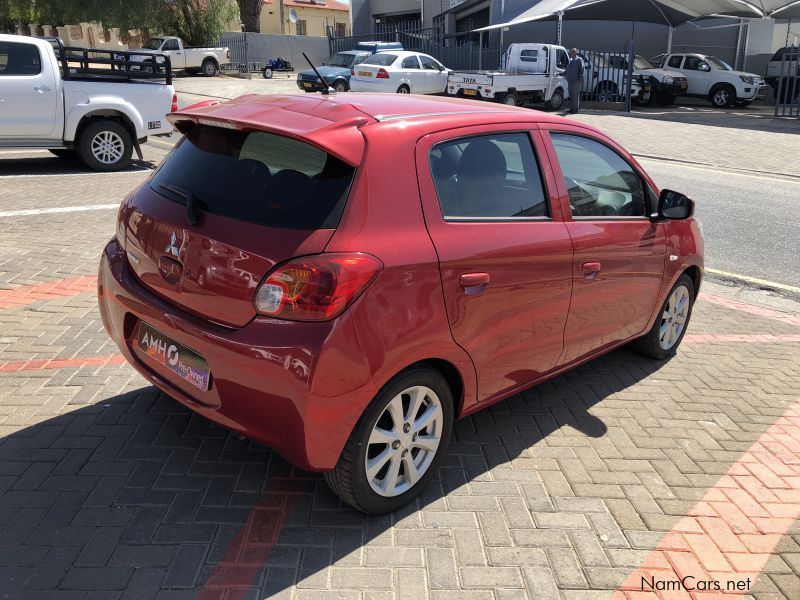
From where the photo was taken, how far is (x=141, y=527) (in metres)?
2.98

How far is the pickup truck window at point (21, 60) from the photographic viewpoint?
9.80m

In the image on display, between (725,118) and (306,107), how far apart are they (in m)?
22.7

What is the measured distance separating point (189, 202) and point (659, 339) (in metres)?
3.29

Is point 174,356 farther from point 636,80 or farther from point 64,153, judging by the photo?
point 636,80

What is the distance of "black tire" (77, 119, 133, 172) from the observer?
34.4ft

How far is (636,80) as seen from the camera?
26.7 metres

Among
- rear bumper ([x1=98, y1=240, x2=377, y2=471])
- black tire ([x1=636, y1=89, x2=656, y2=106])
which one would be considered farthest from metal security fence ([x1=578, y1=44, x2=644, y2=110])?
rear bumper ([x1=98, y1=240, x2=377, y2=471])

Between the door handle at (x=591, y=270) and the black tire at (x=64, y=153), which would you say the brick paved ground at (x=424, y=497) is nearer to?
the door handle at (x=591, y=270)

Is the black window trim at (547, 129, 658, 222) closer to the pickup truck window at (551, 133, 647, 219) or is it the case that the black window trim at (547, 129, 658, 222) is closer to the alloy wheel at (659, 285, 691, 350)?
the pickup truck window at (551, 133, 647, 219)

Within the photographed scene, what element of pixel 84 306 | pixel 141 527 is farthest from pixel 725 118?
pixel 141 527

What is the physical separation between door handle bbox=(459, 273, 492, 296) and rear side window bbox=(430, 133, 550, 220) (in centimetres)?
27

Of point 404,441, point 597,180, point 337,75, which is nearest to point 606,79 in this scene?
point 337,75

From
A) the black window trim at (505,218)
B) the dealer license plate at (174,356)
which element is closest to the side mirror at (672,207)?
the black window trim at (505,218)

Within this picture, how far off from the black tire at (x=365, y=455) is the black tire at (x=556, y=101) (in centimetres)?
2234
